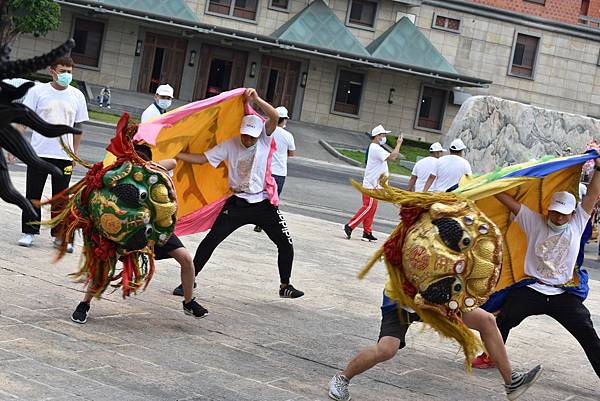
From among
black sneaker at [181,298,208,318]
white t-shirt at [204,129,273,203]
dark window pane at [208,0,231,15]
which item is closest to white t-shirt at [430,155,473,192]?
white t-shirt at [204,129,273,203]

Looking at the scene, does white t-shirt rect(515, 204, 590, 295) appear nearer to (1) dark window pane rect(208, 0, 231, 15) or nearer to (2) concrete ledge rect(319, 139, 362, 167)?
(2) concrete ledge rect(319, 139, 362, 167)

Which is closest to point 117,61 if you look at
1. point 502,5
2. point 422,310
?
point 502,5

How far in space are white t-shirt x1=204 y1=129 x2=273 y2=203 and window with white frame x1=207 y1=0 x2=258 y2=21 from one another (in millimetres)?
37432

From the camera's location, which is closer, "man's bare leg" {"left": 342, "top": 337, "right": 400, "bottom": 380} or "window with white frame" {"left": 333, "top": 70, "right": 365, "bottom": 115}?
"man's bare leg" {"left": 342, "top": 337, "right": 400, "bottom": 380}

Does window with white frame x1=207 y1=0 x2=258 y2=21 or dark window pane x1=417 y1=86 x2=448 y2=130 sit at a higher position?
window with white frame x1=207 y1=0 x2=258 y2=21

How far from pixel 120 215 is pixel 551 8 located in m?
46.3

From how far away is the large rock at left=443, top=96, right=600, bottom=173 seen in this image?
23.4 meters

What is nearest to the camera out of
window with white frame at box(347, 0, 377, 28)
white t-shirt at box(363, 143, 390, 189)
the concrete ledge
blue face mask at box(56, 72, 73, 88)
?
blue face mask at box(56, 72, 73, 88)

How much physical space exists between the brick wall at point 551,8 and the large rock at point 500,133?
26603 millimetres

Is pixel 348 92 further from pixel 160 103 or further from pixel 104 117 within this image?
pixel 160 103

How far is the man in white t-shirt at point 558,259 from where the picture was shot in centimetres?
767

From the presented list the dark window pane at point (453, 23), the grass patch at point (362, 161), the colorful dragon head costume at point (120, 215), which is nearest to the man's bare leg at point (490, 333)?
the colorful dragon head costume at point (120, 215)

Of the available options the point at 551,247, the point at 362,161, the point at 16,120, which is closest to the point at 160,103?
the point at 551,247

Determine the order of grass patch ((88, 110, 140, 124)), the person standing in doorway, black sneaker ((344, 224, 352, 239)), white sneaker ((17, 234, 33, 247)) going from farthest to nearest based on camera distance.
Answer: grass patch ((88, 110, 140, 124))
black sneaker ((344, 224, 352, 239))
the person standing in doorway
white sneaker ((17, 234, 33, 247))
